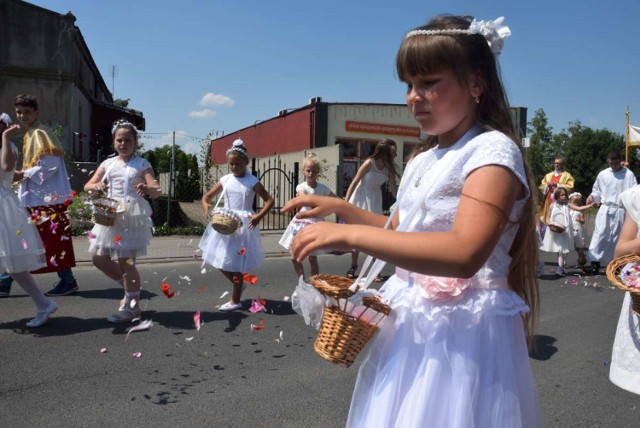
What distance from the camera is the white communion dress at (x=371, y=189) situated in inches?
347

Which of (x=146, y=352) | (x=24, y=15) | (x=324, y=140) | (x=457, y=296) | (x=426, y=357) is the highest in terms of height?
(x=24, y=15)

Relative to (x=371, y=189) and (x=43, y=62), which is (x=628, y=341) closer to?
(x=371, y=189)

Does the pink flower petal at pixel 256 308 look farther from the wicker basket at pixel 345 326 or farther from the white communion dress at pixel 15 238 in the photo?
the wicker basket at pixel 345 326

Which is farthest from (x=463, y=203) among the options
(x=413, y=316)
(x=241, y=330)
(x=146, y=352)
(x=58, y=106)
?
(x=58, y=106)

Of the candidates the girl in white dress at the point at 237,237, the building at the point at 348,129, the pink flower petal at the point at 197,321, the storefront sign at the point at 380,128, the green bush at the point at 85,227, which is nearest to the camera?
the pink flower petal at the point at 197,321

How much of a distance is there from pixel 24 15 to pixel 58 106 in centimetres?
339

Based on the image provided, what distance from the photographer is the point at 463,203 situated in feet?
4.80

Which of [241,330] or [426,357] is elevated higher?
[426,357]

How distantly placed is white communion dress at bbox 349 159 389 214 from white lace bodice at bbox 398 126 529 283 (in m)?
7.09

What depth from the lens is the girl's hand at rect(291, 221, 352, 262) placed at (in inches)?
56.9

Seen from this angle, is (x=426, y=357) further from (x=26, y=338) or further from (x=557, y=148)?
(x=557, y=148)

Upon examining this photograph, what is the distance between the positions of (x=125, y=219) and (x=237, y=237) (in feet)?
4.49

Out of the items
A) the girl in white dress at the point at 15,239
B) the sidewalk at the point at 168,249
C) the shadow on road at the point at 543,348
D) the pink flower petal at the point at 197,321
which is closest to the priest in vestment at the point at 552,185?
the shadow on road at the point at 543,348

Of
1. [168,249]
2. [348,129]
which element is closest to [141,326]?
[168,249]
